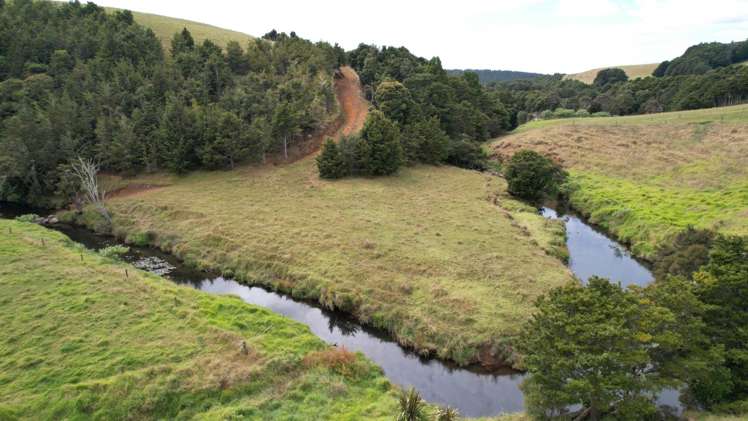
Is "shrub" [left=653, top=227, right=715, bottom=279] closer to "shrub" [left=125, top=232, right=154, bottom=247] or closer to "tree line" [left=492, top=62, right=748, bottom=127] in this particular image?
"shrub" [left=125, top=232, right=154, bottom=247]

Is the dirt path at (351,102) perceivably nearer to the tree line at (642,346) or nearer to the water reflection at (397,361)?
the water reflection at (397,361)

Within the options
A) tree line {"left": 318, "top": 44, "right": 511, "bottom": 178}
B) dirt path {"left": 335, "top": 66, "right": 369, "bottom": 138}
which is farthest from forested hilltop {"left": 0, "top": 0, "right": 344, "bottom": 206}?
tree line {"left": 318, "top": 44, "right": 511, "bottom": 178}

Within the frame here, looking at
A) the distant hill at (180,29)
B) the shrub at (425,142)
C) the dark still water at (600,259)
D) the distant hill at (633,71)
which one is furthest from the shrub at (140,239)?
the distant hill at (633,71)

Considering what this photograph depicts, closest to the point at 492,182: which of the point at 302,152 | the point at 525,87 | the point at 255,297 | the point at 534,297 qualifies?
the point at 302,152

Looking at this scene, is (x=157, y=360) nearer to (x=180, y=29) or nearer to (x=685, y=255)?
(x=685, y=255)

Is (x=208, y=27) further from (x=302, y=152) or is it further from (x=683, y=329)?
(x=683, y=329)

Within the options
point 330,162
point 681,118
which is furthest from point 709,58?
point 330,162
